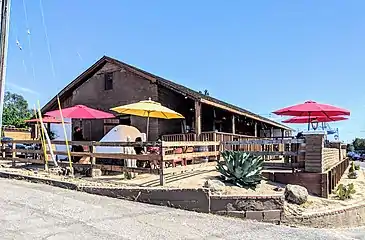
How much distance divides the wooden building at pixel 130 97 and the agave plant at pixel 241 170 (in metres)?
6.11

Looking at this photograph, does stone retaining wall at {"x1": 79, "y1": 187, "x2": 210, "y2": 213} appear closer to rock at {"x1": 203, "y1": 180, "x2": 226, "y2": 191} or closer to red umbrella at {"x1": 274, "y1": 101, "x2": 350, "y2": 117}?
rock at {"x1": 203, "y1": 180, "x2": 226, "y2": 191}

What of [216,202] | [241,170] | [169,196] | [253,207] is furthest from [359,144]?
[169,196]

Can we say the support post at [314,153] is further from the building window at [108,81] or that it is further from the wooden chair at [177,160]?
the building window at [108,81]

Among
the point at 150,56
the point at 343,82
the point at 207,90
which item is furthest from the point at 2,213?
the point at 207,90

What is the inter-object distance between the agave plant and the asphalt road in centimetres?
172

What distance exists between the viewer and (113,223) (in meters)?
6.18

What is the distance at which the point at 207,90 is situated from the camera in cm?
5212

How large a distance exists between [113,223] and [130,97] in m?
11.6

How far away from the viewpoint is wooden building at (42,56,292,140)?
1661 centimetres

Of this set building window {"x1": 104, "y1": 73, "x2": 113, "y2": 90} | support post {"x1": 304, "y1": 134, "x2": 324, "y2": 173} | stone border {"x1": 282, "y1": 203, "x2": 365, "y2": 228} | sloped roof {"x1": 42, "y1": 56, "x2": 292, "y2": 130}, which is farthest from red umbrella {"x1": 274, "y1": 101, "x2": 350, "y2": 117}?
building window {"x1": 104, "y1": 73, "x2": 113, "y2": 90}

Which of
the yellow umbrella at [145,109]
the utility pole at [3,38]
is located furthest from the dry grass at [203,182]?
the utility pole at [3,38]

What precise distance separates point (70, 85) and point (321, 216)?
1488cm

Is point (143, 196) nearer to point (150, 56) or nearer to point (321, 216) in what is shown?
point (321, 216)

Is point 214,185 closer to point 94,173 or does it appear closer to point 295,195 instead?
point 295,195
